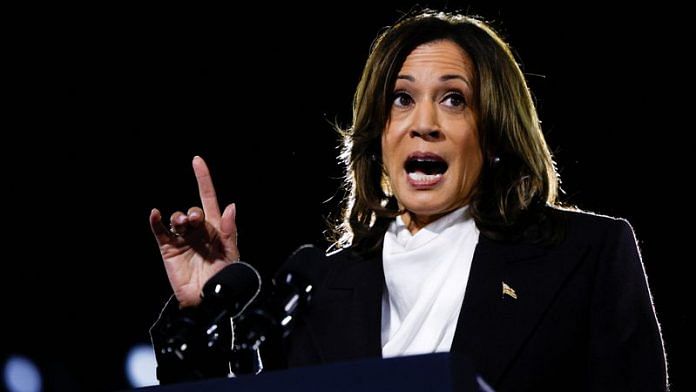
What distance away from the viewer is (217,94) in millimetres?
3613

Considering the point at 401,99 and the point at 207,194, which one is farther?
the point at 401,99

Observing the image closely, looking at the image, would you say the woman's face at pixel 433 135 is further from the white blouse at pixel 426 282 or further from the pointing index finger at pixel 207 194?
the pointing index finger at pixel 207 194

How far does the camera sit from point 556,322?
190 cm

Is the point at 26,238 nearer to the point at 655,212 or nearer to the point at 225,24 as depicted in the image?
the point at 225,24

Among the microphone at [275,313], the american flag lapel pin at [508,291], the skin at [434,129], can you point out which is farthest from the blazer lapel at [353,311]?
the microphone at [275,313]

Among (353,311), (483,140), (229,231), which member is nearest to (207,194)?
(229,231)

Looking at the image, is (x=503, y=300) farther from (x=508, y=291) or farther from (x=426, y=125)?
(x=426, y=125)

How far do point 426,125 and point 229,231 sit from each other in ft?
1.59

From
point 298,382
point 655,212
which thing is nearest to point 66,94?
point 655,212

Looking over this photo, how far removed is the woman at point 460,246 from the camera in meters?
1.88

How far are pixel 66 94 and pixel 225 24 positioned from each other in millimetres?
593

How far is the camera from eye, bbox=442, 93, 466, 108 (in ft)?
7.11

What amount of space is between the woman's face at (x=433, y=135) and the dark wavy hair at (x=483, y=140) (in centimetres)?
2

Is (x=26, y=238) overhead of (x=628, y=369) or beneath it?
beneath
